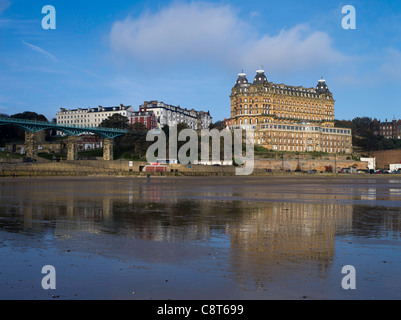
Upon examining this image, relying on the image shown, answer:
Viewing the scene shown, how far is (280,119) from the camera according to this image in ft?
619

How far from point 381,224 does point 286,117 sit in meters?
179

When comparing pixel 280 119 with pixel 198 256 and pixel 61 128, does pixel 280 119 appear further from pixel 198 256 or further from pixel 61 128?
pixel 198 256

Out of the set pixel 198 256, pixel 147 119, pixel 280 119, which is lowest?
pixel 198 256

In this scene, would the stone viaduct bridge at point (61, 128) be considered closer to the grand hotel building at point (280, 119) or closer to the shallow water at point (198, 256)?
the grand hotel building at point (280, 119)

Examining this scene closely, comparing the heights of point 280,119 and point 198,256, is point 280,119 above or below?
above

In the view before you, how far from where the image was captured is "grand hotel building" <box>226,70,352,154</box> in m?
166

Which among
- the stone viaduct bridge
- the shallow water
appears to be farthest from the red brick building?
the shallow water

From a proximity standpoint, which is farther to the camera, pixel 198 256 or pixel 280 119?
pixel 280 119

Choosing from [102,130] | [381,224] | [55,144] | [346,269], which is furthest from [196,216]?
[55,144]

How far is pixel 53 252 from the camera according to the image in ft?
36.2

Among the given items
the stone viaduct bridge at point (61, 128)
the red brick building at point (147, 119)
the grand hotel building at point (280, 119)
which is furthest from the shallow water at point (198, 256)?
the red brick building at point (147, 119)

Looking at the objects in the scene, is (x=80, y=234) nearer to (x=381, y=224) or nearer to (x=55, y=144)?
(x=381, y=224)

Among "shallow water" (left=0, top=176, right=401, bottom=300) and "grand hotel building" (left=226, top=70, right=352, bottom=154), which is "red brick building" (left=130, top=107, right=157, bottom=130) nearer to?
"grand hotel building" (left=226, top=70, right=352, bottom=154)

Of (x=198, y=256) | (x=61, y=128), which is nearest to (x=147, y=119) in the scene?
(x=61, y=128)
